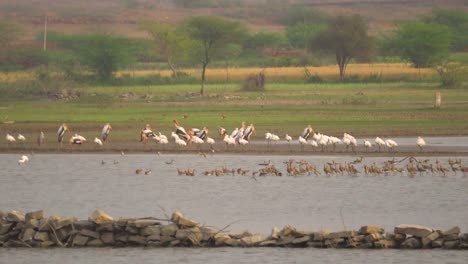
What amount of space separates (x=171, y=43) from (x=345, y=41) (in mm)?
10834

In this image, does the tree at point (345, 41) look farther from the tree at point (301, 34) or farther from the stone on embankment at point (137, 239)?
the stone on embankment at point (137, 239)

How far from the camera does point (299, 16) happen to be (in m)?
113

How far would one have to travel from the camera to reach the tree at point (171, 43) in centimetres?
7168

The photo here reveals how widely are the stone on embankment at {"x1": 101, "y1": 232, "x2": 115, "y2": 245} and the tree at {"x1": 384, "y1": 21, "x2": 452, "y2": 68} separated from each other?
51961mm

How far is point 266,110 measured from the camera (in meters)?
43.8

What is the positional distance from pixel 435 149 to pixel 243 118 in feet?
34.3

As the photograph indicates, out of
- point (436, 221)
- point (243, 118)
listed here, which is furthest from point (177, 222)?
point (243, 118)

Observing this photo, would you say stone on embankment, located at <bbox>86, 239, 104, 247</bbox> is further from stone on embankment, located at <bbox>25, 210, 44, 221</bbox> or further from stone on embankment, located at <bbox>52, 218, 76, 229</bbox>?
stone on embankment, located at <bbox>25, 210, 44, 221</bbox>

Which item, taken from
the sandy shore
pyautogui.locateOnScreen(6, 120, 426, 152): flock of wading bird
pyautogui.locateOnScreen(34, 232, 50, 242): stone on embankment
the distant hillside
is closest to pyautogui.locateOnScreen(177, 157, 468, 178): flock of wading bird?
pyautogui.locateOnScreen(6, 120, 426, 152): flock of wading bird

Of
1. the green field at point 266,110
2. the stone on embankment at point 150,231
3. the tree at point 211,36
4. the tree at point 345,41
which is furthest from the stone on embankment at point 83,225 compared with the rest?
the tree at point 345,41

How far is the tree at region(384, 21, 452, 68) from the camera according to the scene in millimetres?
69438

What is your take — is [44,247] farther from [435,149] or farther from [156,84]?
[156,84]

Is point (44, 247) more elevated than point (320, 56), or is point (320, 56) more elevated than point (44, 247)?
point (320, 56)

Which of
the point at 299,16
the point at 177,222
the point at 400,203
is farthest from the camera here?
the point at 299,16
